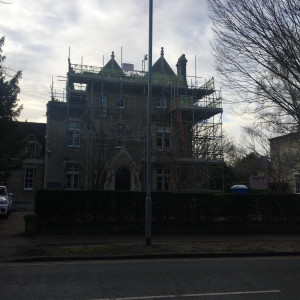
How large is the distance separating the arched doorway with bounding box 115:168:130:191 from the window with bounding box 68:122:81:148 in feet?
14.2

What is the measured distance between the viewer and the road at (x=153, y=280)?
6.36 meters

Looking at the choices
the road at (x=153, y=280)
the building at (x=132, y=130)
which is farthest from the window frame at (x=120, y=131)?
the road at (x=153, y=280)

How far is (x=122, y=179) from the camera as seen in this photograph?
2892 cm

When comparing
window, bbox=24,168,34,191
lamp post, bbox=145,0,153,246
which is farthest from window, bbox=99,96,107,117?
lamp post, bbox=145,0,153,246

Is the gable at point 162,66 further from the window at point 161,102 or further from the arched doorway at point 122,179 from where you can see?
the arched doorway at point 122,179

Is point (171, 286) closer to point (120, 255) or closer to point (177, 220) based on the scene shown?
point (120, 255)

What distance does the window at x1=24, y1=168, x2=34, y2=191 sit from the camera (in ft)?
105

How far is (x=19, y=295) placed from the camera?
6.27 metres

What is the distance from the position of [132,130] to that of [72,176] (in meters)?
6.53

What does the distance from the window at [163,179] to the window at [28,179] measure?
1189cm

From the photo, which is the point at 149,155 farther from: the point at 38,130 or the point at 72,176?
the point at 38,130

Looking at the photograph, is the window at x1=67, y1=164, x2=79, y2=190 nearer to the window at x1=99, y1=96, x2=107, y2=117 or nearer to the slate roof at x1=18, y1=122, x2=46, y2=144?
Result: the window at x1=99, y1=96, x2=107, y2=117

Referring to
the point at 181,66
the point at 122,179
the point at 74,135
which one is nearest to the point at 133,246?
the point at 122,179

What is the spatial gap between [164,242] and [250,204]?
575 cm
